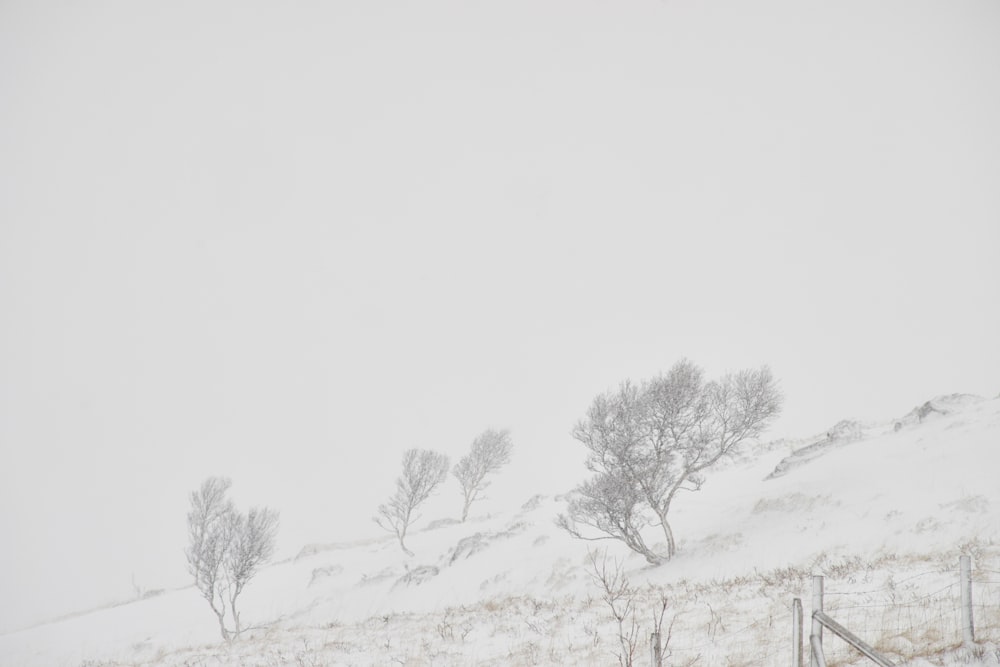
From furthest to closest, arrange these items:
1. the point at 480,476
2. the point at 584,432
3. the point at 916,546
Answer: the point at 480,476 → the point at 584,432 → the point at 916,546

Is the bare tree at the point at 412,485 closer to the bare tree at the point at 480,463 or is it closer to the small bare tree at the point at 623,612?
the bare tree at the point at 480,463

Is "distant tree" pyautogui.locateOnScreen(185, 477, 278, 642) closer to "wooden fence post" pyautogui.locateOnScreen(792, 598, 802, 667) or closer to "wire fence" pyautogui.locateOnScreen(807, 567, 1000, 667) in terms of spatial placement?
"wire fence" pyautogui.locateOnScreen(807, 567, 1000, 667)

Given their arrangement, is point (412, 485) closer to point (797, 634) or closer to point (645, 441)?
point (645, 441)

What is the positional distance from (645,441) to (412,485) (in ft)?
74.9

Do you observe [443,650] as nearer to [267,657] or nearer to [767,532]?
[267,657]

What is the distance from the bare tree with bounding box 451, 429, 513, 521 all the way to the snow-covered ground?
525 cm

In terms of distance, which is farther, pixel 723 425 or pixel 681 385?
pixel 723 425

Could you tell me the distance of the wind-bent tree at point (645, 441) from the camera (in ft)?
66.2

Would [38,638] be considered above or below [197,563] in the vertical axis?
below

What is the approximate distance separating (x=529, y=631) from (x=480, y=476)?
108 ft

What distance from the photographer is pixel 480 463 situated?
4506 centimetres

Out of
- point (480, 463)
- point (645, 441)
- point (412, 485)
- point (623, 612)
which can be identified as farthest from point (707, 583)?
point (480, 463)

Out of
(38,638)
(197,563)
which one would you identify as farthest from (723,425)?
(38,638)

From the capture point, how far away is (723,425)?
22.2 metres
